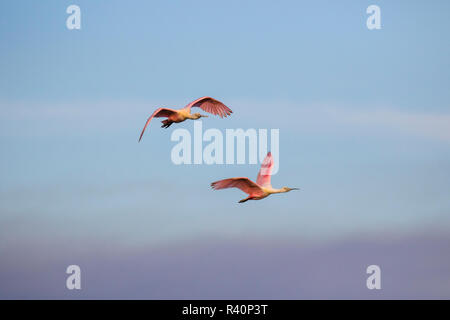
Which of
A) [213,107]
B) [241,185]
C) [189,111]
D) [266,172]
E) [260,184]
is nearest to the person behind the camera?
[241,185]

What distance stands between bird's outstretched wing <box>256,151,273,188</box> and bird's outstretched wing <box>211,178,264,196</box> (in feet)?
0.97

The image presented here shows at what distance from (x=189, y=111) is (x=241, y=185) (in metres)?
2.71

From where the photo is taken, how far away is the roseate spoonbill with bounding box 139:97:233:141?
20797mm

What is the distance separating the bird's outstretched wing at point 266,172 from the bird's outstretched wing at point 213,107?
6.53 feet

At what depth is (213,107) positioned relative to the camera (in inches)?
856

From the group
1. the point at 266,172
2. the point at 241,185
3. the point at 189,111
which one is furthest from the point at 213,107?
the point at 241,185

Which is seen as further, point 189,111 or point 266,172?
point 189,111

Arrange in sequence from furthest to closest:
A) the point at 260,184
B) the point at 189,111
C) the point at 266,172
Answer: the point at 189,111 < the point at 260,184 < the point at 266,172

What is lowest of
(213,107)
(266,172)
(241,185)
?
(241,185)

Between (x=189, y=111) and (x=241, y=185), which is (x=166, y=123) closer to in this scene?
(x=189, y=111)

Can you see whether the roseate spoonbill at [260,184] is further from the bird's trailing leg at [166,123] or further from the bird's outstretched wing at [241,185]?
the bird's trailing leg at [166,123]

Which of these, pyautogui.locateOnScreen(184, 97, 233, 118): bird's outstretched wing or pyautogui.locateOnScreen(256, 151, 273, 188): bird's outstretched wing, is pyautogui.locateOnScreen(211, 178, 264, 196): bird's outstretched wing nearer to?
pyautogui.locateOnScreen(256, 151, 273, 188): bird's outstretched wing

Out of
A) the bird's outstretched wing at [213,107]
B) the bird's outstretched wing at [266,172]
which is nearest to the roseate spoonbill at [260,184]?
the bird's outstretched wing at [266,172]

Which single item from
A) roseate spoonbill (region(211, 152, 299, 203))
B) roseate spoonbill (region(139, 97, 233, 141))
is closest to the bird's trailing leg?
roseate spoonbill (region(139, 97, 233, 141))
